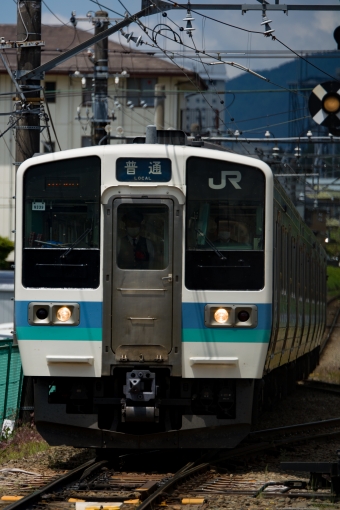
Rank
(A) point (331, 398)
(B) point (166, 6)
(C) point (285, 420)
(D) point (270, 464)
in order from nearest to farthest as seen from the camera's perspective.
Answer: (D) point (270, 464) → (B) point (166, 6) → (C) point (285, 420) → (A) point (331, 398)

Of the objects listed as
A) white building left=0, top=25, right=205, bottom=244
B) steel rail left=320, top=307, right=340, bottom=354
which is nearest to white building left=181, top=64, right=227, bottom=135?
white building left=0, top=25, right=205, bottom=244

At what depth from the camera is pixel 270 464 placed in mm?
9062

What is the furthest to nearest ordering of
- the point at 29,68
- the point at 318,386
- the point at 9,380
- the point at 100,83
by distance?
the point at 318,386
the point at 100,83
the point at 29,68
the point at 9,380

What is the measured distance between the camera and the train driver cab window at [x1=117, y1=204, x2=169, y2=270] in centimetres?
826

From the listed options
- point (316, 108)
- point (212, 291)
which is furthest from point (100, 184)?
point (316, 108)

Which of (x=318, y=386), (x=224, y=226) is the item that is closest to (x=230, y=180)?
(x=224, y=226)

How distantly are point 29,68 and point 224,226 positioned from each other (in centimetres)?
409

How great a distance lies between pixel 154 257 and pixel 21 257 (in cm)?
121

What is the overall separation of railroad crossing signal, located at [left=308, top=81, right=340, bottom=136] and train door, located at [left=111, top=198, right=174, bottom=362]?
3.98 meters

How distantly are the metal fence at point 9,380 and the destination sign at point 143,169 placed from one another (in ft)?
9.82

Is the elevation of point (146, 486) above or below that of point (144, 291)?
below

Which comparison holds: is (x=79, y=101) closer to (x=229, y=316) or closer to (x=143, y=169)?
(x=143, y=169)

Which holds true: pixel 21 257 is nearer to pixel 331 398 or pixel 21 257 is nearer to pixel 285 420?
pixel 285 420

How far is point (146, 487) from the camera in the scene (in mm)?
7422
